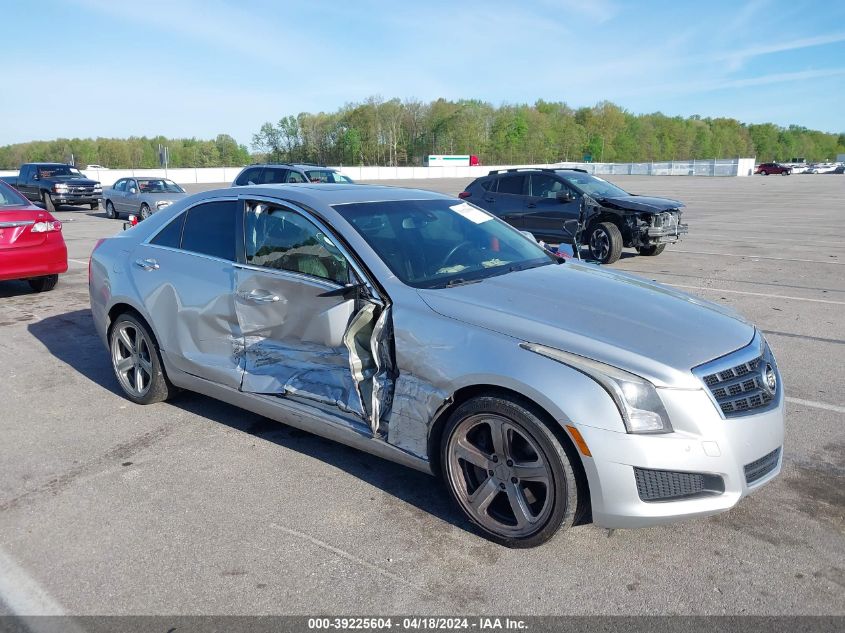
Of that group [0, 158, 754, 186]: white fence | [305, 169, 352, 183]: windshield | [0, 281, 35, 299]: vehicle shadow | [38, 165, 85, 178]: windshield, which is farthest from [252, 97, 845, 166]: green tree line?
[0, 281, 35, 299]: vehicle shadow

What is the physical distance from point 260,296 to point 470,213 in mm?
1537

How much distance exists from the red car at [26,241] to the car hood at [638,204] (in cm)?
900

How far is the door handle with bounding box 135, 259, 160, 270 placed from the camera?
4883 millimetres

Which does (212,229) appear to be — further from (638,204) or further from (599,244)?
(638,204)

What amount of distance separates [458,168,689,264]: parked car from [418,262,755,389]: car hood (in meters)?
8.73

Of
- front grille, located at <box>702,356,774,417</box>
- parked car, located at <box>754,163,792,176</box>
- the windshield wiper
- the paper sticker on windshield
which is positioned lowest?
front grille, located at <box>702,356,774,417</box>

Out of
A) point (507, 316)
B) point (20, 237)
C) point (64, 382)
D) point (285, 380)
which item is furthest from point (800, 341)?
point (20, 237)

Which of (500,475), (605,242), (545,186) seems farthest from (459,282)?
(545,186)

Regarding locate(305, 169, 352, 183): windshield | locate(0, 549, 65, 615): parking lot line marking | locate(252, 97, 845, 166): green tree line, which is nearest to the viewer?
locate(0, 549, 65, 615): parking lot line marking

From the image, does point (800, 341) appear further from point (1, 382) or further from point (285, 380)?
point (1, 382)

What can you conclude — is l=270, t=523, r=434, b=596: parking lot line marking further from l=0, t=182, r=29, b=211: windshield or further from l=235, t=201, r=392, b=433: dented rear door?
Result: l=0, t=182, r=29, b=211: windshield

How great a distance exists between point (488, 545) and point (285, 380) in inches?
61.4

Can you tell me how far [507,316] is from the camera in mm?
3254

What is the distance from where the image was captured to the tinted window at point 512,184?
536 inches
